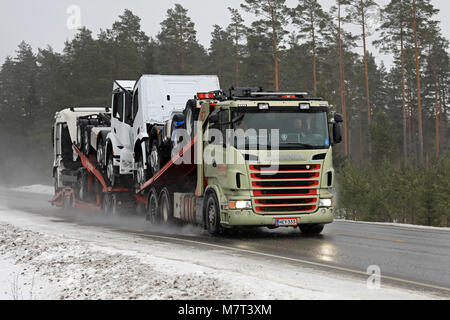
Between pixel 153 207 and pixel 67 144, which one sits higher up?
pixel 67 144

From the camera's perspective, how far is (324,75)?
5744 centimetres

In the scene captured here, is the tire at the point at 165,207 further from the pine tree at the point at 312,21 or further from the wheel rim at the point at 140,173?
the pine tree at the point at 312,21

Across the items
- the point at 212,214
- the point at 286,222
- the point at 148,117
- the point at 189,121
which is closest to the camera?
the point at 286,222

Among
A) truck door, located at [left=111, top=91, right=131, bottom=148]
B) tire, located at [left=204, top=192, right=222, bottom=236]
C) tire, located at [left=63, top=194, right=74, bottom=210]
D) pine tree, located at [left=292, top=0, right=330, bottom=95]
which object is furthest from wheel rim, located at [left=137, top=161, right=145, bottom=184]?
pine tree, located at [left=292, top=0, right=330, bottom=95]

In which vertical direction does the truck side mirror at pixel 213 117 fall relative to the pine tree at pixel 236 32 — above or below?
below

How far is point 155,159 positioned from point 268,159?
5226 millimetres

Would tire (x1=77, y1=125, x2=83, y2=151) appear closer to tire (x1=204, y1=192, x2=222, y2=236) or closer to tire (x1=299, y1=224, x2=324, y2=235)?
tire (x1=204, y1=192, x2=222, y2=236)

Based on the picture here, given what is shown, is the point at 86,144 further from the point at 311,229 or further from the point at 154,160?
the point at 311,229

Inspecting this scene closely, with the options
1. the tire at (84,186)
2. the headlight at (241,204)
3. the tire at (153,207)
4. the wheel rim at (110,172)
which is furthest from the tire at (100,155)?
the headlight at (241,204)

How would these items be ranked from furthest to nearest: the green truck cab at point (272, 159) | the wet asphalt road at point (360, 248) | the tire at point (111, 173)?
the tire at point (111, 173) → the green truck cab at point (272, 159) → the wet asphalt road at point (360, 248)

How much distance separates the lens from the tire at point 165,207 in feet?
54.9

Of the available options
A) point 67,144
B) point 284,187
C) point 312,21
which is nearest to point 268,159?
point 284,187

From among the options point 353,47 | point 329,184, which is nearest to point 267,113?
point 329,184

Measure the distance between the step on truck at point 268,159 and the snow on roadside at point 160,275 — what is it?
1.48 meters
